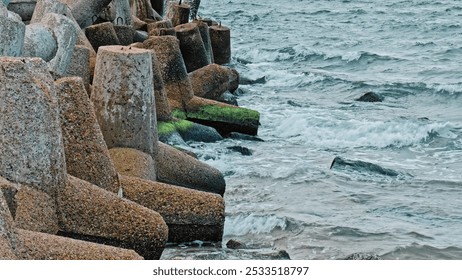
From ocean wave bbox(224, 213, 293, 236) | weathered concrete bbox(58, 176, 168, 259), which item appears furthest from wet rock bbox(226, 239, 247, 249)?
weathered concrete bbox(58, 176, 168, 259)

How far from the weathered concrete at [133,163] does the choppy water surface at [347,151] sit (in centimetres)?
74

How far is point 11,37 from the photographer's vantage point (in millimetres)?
7414

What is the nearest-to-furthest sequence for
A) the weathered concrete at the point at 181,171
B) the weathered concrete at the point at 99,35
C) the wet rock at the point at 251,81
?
the weathered concrete at the point at 181,171
the weathered concrete at the point at 99,35
the wet rock at the point at 251,81

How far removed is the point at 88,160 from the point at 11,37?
50.9 inches

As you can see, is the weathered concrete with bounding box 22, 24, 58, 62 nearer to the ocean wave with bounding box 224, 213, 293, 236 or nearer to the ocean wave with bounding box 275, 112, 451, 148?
the ocean wave with bounding box 224, 213, 293, 236

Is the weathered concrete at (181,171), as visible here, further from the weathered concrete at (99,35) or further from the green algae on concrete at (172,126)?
the weathered concrete at (99,35)

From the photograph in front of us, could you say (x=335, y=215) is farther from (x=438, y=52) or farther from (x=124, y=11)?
(x=438, y=52)

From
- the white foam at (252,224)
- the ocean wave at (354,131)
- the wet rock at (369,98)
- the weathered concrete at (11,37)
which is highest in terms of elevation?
the weathered concrete at (11,37)

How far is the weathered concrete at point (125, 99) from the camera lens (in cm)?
818

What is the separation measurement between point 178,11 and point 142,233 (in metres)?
14.1

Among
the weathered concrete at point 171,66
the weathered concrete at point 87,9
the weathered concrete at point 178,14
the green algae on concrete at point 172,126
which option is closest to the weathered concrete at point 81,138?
the green algae on concrete at point 172,126

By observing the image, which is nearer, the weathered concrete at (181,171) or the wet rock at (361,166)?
the weathered concrete at (181,171)

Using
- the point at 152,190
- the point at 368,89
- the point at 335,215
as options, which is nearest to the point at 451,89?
the point at 368,89

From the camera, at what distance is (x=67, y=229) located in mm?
6023
